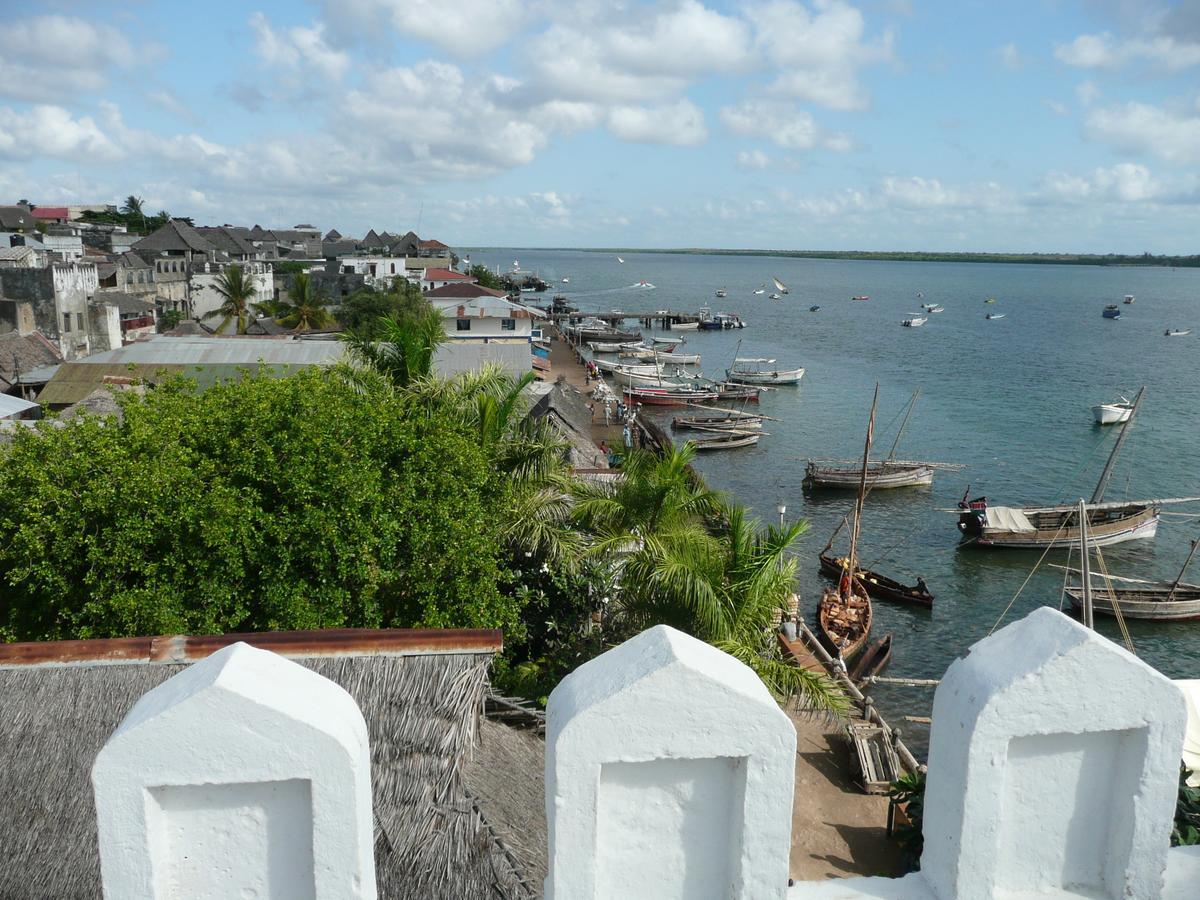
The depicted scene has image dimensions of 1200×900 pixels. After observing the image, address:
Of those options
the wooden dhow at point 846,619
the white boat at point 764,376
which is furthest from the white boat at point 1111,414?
the wooden dhow at point 846,619

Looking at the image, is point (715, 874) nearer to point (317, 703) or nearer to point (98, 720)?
point (317, 703)

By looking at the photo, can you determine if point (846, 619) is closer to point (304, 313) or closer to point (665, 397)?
point (665, 397)

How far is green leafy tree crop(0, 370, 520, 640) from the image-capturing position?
1067 cm

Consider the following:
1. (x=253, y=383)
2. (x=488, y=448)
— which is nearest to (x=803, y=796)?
(x=488, y=448)

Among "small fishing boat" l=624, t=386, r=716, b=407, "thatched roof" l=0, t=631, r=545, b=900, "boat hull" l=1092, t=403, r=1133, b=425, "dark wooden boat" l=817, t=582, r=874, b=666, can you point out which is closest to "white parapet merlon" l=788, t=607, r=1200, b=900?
"thatched roof" l=0, t=631, r=545, b=900

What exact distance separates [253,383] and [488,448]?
3.48 m

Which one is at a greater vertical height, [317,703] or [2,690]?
[317,703]

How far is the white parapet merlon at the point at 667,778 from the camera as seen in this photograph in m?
2.88

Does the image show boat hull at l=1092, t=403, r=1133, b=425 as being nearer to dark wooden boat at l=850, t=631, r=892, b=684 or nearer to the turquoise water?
the turquoise water

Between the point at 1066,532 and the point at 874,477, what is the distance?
343 inches

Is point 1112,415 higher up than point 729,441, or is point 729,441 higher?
point 1112,415

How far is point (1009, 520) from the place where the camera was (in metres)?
33.9

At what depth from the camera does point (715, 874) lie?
3.10 metres

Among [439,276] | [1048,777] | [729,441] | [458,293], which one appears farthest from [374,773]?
[439,276]
